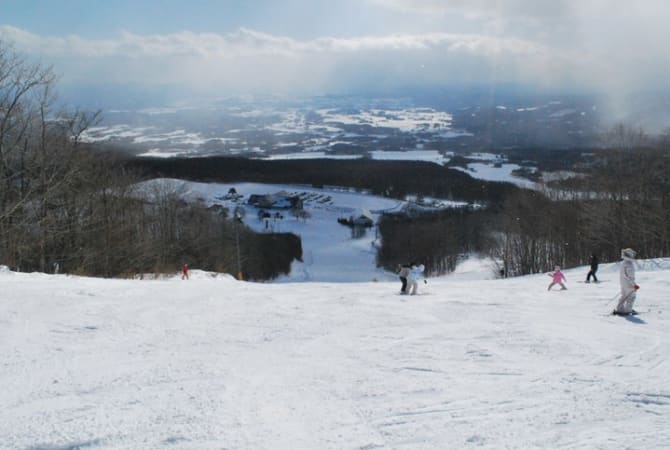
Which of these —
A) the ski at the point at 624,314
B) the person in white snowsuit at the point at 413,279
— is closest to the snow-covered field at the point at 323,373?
the ski at the point at 624,314

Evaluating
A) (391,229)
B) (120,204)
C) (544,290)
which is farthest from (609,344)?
(391,229)

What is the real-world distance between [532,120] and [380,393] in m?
158

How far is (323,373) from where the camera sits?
24.2 ft

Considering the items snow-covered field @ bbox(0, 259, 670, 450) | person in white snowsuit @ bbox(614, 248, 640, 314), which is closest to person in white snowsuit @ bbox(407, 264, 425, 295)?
snow-covered field @ bbox(0, 259, 670, 450)

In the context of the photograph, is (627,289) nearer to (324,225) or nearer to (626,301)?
(626,301)

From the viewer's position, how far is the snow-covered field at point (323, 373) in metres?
5.40

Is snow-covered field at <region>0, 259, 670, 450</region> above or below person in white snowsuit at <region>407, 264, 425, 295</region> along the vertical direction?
below

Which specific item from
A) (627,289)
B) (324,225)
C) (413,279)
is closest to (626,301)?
(627,289)

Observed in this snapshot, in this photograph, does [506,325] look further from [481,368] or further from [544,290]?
[544,290]

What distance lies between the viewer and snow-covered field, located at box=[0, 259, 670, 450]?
5.40m

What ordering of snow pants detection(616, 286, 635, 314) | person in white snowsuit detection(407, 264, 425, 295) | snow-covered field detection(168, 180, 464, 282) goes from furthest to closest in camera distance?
snow-covered field detection(168, 180, 464, 282), person in white snowsuit detection(407, 264, 425, 295), snow pants detection(616, 286, 635, 314)

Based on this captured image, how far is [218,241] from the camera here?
44.0 m

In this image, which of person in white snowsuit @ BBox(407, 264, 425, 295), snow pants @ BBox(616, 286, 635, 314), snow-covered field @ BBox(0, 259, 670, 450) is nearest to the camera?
snow-covered field @ BBox(0, 259, 670, 450)

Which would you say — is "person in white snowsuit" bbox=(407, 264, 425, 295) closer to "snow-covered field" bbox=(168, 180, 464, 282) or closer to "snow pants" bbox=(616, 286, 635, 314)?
"snow pants" bbox=(616, 286, 635, 314)
